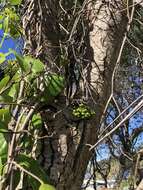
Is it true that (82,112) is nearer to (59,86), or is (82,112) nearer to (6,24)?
(59,86)

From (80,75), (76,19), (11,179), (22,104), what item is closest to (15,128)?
(22,104)

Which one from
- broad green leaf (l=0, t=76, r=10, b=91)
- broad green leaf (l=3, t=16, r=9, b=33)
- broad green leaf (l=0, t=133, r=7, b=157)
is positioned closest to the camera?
broad green leaf (l=0, t=133, r=7, b=157)

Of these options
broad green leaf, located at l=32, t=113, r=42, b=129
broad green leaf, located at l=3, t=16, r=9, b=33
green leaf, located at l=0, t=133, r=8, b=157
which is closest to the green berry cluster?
broad green leaf, located at l=32, t=113, r=42, b=129

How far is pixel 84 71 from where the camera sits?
148cm

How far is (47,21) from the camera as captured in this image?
149 cm

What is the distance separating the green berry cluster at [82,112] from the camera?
1371 mm

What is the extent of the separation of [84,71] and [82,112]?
153 mm

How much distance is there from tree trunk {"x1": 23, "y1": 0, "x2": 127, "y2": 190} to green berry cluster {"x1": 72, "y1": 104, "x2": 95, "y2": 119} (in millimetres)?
16

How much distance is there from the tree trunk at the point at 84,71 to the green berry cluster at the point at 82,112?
0.02 metres

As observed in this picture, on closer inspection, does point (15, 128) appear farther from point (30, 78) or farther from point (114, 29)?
point (114, 29)

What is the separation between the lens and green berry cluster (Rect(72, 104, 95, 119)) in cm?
137

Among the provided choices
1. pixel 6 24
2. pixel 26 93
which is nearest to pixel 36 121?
pixel 26 93

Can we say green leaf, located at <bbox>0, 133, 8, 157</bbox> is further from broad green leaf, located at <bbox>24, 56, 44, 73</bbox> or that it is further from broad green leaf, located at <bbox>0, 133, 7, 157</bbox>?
broad green leaf, located at <bbox>24, 56, 44, 73</bbox>

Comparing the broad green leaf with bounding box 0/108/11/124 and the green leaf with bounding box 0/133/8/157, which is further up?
the broad green leaf with bounding box 0/108/11/124
